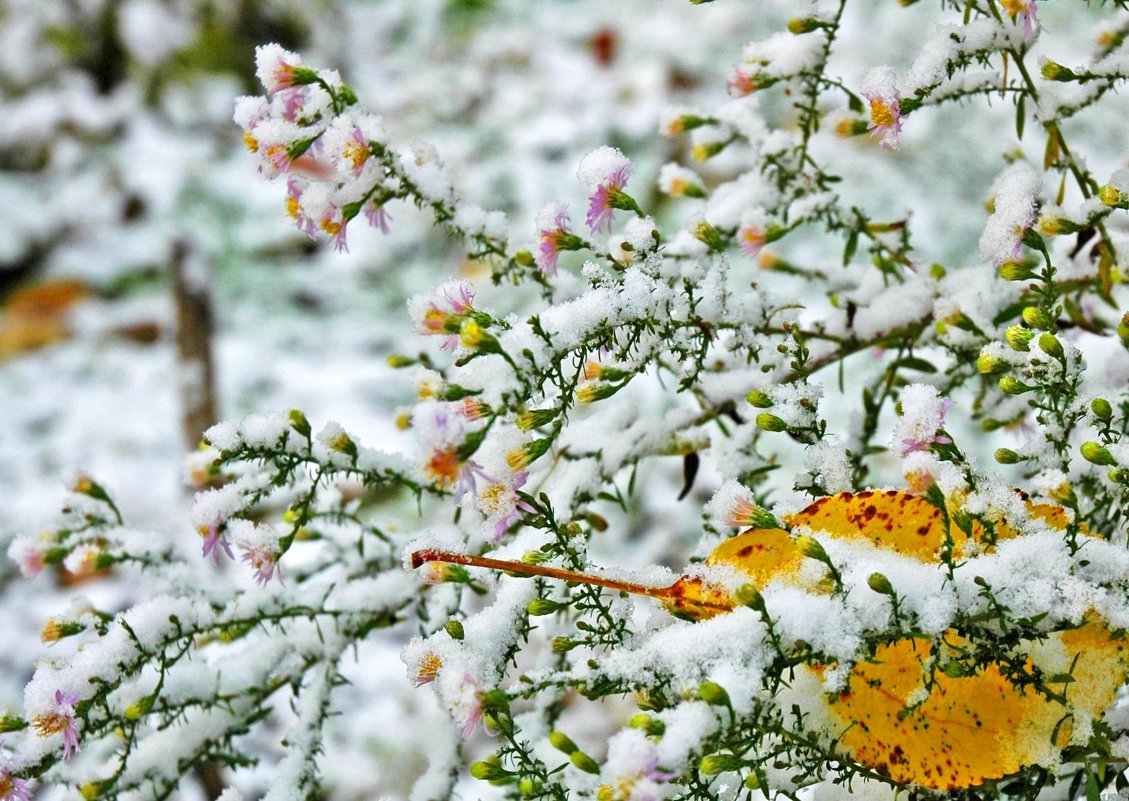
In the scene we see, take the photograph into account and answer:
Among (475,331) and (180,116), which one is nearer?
(475,331)

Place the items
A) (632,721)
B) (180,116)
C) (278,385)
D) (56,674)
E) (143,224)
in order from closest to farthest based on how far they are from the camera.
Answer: (632,721), (56,674), (278,385), (180,116), (143,224)

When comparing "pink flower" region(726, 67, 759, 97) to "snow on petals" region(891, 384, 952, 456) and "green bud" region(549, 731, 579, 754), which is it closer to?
"snow on petals" region(891, 384, 952, 456)

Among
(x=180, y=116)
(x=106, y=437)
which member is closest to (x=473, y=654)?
(x=106, y=437)

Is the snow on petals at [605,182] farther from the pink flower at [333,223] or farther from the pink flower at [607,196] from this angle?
the pink flower at [333,223]

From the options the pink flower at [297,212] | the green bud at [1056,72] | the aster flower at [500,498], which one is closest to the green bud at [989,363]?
the green bud at [1056,72]

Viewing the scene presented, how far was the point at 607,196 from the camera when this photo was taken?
3.05 feet

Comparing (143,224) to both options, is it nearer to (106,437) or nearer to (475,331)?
(106,437)

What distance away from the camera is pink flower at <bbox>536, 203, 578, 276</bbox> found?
3.08 ft

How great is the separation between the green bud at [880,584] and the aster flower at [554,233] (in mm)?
385

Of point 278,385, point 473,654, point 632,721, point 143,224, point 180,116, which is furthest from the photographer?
point 143,224

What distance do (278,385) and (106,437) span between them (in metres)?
0.70

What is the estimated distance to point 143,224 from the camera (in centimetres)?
471

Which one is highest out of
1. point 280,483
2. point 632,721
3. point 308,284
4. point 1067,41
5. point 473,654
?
point 308,284

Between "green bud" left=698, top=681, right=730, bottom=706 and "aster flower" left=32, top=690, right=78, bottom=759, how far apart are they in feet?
1.96
